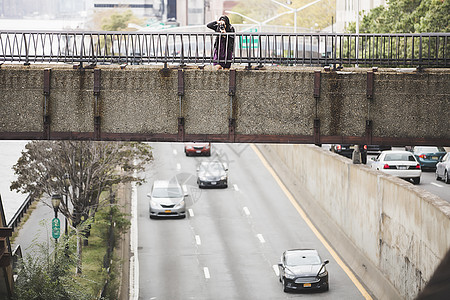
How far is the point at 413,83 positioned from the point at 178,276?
17.4m

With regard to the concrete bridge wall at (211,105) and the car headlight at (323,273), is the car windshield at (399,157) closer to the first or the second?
the car headlight at (323,273)

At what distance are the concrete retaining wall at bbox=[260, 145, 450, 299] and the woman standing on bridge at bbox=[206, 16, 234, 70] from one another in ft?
26.8

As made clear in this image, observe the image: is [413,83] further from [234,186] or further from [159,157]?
[159,157]

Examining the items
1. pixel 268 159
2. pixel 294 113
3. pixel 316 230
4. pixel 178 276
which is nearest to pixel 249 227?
pixel 316 230

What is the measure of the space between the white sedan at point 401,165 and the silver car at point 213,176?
12123 mm

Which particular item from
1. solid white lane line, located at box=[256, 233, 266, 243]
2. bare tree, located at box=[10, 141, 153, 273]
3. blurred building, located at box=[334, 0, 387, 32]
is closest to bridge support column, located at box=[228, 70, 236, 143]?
bare tree, located at box=[10, 141, 153, 273]

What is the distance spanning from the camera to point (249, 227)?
142ft

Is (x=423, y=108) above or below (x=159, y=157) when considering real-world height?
above

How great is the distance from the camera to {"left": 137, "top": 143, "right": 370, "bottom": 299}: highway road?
33.3 metres

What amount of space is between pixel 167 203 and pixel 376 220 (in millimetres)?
15043

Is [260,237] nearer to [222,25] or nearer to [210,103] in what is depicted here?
[210,103]

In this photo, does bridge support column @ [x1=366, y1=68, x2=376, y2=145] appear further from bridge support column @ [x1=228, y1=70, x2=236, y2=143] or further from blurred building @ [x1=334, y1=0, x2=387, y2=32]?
blurred building @ [x1=334, y1=0, x2=387, y2=32]

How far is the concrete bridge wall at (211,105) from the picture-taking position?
69.0 feet

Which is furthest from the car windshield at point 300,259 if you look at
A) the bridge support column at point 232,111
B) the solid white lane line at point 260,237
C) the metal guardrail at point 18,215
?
the metal guardrail at point 18,215
